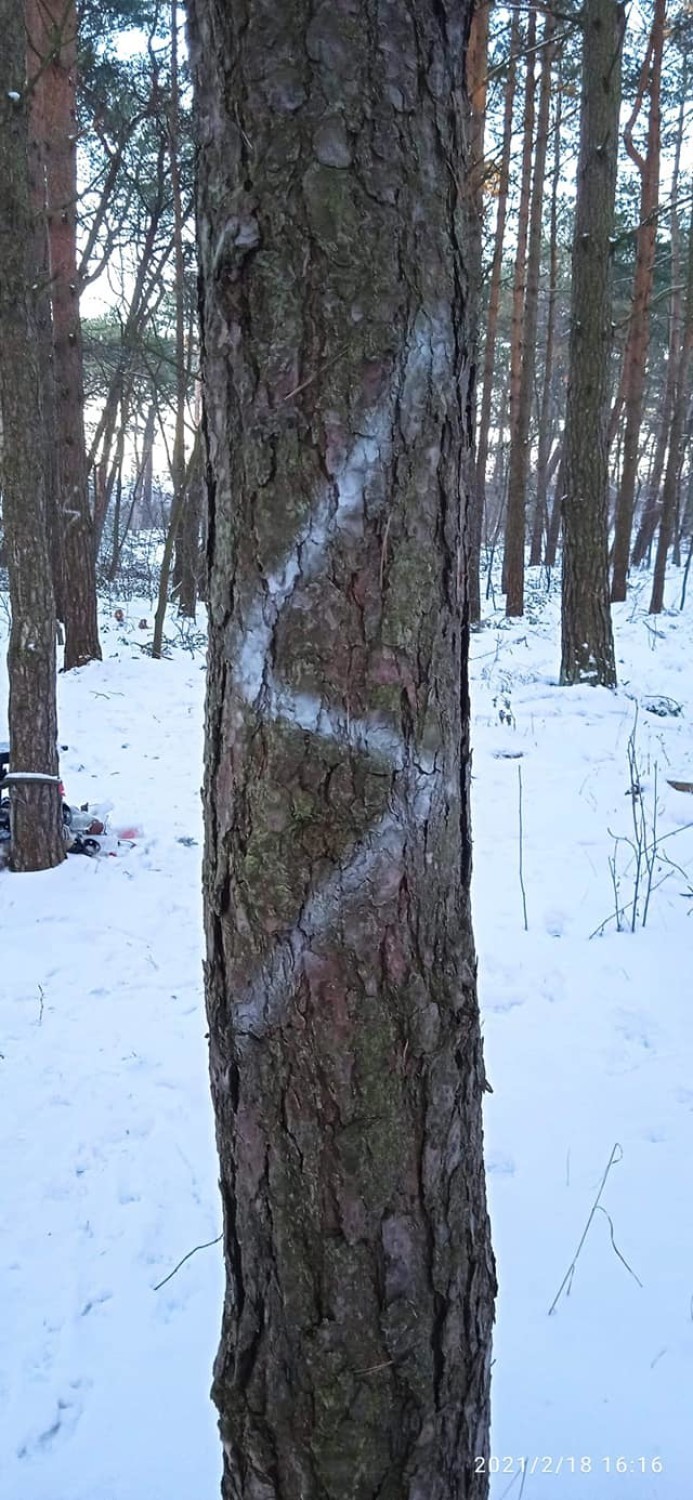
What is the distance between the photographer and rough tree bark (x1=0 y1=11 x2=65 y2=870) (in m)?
4.17

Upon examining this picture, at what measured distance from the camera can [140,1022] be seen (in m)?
3.35

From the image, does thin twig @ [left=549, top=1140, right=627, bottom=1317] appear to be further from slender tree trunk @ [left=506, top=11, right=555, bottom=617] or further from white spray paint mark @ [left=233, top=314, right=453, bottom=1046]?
slender tree trunk @ [left=506, top=11, right=555, bottom=617]

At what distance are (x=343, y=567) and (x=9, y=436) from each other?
4.03 m

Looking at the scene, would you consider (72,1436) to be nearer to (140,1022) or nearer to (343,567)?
(140,1022)

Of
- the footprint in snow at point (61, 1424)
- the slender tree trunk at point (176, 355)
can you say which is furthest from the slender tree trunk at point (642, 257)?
the footprint in snow at point (61, 1424)

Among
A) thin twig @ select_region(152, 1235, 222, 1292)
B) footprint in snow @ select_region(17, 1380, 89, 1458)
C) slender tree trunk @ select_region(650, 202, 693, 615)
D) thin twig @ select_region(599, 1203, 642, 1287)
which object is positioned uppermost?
slender tree trunk @ select_region(650, 202, 693, 615)

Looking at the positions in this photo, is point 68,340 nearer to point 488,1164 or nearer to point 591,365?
point 591,365

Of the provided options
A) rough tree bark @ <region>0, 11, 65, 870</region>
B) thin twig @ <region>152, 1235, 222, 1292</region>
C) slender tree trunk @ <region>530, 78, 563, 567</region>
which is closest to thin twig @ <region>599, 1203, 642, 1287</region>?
thin twig @ <region>152, 1235, 222, 1292</region>

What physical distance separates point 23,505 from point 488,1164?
3.81 m

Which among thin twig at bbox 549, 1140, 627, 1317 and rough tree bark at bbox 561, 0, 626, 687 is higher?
rough tree bark at bbox 561, 0, 626, 687

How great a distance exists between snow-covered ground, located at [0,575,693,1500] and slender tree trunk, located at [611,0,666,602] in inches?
393

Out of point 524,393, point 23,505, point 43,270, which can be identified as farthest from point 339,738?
point 524,393

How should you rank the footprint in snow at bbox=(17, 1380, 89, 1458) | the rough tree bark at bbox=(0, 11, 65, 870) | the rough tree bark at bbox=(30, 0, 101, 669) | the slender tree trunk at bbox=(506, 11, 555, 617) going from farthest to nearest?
the slender tree trunk at bbox=(506, 11, 555, 617), the rough tree bark at bbox=(30, 0, 101, 669), the rough tree bark at bbox=(0, 11, 65, 870), the footprint in snow at bbox=(17, 1380, 89, 1458)

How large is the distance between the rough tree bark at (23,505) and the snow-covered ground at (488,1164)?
1.19 ft
